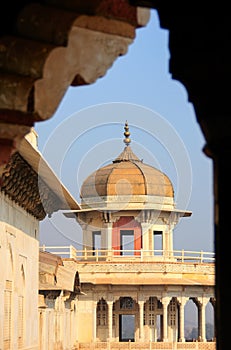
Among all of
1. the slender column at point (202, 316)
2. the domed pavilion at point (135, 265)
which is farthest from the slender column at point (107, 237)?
the slender column at point (202, 316)

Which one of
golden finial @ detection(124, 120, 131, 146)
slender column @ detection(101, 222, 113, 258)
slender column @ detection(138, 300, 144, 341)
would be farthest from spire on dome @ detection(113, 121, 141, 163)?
slender column @ detection(138, 300, 144, 341)

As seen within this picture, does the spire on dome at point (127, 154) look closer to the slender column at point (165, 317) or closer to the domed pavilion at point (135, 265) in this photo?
the domed pavilion at point (135, 265)

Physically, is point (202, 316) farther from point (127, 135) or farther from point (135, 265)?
point (127, 135)

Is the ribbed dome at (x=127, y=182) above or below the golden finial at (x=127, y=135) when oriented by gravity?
below

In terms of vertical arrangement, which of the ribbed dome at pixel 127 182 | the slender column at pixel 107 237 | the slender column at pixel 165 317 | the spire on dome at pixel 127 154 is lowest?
the slender column at pixel 165 317

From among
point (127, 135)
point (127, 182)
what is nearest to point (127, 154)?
point (127, 135)

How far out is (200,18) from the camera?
3.86 metres

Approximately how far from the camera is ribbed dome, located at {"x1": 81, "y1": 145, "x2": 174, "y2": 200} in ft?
131

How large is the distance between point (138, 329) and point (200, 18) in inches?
1352

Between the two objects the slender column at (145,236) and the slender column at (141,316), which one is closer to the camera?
the slender column at (141,316)

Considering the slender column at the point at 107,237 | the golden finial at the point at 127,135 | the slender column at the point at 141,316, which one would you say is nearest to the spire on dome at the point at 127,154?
the golden finial at the point at 127,135

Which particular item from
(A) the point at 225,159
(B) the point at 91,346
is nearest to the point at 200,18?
(A) the point at 225,159

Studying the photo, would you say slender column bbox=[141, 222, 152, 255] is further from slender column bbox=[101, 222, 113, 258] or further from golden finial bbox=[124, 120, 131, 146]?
golden finial bbox=[124, 120, 131, 146]

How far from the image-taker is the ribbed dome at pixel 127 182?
40.0 metres
